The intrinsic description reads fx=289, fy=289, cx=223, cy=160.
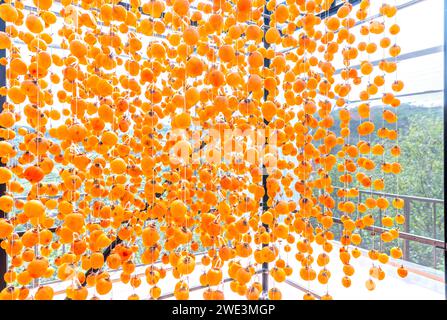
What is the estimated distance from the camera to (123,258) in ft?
4.09

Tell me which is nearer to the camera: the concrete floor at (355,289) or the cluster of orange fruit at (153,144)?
the cluster of orange fruit at (153,144)

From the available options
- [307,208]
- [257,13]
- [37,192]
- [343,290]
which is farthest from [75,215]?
[343,290]

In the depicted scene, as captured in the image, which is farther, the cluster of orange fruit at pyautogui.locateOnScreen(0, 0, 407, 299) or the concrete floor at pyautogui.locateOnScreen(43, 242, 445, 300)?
the concrete floor at pyautogui.locateOnScreen(43, 242, 445, 300)

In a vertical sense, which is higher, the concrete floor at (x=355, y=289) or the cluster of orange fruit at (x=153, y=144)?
the cluster of orange fruit at (x=153, y=144)

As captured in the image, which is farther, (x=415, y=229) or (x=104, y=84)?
(x=415, y=229)

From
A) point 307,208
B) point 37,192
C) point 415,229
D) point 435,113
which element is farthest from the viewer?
point 415,229

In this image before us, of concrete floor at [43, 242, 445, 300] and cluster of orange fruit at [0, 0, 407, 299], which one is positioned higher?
cluster of orange fruit at [0, 0, 407, 299]

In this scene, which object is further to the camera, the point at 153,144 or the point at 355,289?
the point at 355,289

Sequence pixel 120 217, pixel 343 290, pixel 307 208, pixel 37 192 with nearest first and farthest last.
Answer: pixel 37 192, pixel 120 217, pixel 307 208, pixel 343 290

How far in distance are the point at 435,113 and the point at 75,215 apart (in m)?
4.43

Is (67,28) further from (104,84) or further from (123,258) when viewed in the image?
(123,258)

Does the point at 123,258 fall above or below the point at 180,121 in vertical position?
below

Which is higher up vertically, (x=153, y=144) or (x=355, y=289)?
(x=153, y=144)
